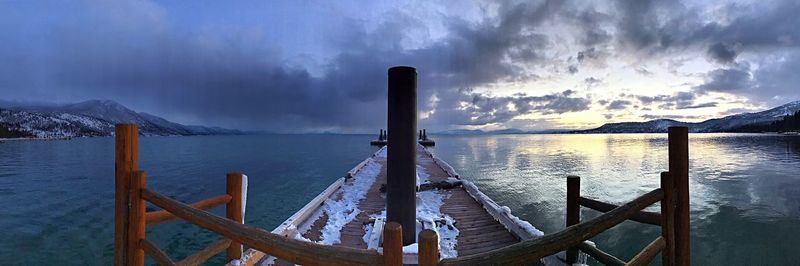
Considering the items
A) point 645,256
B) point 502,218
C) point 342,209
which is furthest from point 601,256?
point 342,209

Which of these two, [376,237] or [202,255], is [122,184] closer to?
[202,255]

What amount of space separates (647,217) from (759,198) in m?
22.0

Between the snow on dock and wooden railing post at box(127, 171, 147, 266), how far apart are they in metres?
2.66

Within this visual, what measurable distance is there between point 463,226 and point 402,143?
370cm

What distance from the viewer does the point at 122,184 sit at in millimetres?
3389

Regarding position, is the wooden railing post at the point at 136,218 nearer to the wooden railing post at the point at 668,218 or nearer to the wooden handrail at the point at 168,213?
the wooden handrail at the point at 168,213

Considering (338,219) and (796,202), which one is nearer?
(338,219)

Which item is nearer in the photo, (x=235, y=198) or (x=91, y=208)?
(x=235, y=198)

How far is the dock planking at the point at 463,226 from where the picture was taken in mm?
7020

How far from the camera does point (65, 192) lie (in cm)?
1980

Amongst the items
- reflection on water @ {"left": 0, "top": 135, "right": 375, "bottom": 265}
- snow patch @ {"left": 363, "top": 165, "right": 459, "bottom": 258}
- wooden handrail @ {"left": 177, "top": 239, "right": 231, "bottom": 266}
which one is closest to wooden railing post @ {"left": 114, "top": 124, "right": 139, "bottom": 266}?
wooden handrail @ {"left": 177, "top": 239, "right": 231, "bottom": 266}

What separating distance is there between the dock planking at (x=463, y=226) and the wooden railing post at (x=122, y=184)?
4.17 metres

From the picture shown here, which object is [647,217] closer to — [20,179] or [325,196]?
[325,196]

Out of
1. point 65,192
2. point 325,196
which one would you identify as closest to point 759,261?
point 325,196
